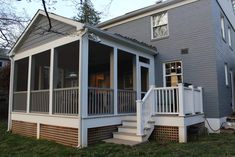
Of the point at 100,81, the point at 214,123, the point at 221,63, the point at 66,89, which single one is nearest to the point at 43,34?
the point at 66,89

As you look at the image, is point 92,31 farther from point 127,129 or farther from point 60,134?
point 60,134

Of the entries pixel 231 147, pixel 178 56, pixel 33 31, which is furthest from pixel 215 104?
pixel 33 31

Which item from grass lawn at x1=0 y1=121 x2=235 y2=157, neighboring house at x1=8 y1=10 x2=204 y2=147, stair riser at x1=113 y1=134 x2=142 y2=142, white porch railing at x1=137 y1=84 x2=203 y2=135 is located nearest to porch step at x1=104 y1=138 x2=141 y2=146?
neighboring house at x1=8 y1=10 x2=204 y2=147

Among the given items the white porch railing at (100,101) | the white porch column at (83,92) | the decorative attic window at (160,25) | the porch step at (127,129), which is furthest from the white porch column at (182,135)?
the decorative attic window at (160,25)

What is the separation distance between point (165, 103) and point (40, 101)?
508 centimetres

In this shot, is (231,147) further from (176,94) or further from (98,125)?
(98,125)

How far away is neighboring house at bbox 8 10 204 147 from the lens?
759cm

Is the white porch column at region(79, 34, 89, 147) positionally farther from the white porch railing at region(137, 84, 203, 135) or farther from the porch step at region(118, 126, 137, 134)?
the white porch railing at region(137, 84, 203, 135)

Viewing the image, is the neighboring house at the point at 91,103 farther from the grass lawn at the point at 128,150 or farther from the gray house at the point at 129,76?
the grass lawn at the point at 128,150

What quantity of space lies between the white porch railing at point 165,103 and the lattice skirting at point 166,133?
0.51 m

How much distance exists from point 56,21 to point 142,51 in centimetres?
400

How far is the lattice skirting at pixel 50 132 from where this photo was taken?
765 centimetres

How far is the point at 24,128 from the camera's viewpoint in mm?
10422

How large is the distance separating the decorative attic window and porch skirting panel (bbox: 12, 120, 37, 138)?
746cm
